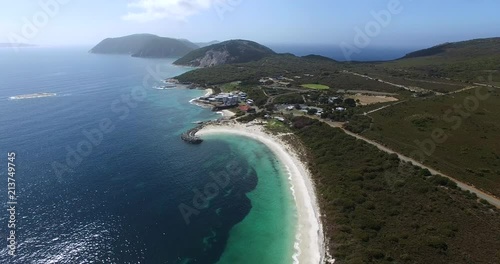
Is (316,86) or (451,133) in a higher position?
(316,86)

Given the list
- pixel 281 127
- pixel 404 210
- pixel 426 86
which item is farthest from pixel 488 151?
pixel 426 86

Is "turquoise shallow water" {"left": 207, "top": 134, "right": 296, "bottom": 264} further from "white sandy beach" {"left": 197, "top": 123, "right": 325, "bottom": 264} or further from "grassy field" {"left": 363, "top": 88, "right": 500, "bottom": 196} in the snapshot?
"grassy field" {"left": 363, "top": 88, "right": 500, "bottom": 196}

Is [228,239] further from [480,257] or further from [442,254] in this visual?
[480,257]

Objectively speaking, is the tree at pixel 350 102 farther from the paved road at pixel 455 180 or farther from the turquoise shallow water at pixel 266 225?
the turquoise shallow water at pixel 266 225

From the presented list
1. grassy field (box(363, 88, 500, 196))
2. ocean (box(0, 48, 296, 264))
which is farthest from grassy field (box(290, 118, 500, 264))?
grassy field (box(363, 88, 500, 196))
